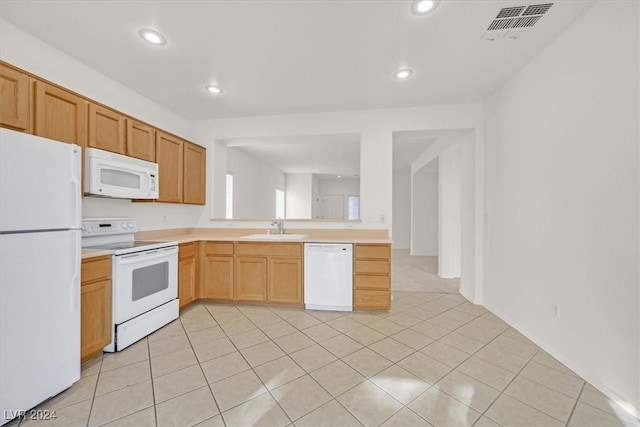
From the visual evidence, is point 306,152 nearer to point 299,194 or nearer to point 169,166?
point 299,194

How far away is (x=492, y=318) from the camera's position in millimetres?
2965

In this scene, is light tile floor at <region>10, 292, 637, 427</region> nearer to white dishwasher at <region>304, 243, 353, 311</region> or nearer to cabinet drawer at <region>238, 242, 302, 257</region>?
white dishwasher at <region>304, 243, 353, 311</region>

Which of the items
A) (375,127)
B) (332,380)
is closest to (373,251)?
(332,380)

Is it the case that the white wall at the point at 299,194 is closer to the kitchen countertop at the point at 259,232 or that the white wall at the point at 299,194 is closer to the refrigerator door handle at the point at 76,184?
the kitchen countertop at the point at 259,232

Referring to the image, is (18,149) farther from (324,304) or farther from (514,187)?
(514,187)

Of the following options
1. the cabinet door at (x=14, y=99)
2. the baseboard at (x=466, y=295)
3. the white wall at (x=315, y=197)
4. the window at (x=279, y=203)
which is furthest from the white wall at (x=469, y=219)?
the white wall at (x=315, y=197)

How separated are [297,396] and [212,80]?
9.98 feet

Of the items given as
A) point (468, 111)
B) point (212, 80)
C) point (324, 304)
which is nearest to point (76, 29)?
point (212, 80)

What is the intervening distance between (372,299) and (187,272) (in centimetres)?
223

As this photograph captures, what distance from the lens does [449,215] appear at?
4891 millimetres

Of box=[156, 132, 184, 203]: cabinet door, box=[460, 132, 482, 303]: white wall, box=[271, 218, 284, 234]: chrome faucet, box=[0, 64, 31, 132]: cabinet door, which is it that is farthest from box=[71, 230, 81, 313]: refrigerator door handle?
box=[460, 132, 482, 303]: white wall

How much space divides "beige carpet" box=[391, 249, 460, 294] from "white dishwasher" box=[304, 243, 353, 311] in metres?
1.34

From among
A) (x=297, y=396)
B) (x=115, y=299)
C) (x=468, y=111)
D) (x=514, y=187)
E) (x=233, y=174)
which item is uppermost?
(x=468, y=111)

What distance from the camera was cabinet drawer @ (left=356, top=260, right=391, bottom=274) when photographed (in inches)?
120
